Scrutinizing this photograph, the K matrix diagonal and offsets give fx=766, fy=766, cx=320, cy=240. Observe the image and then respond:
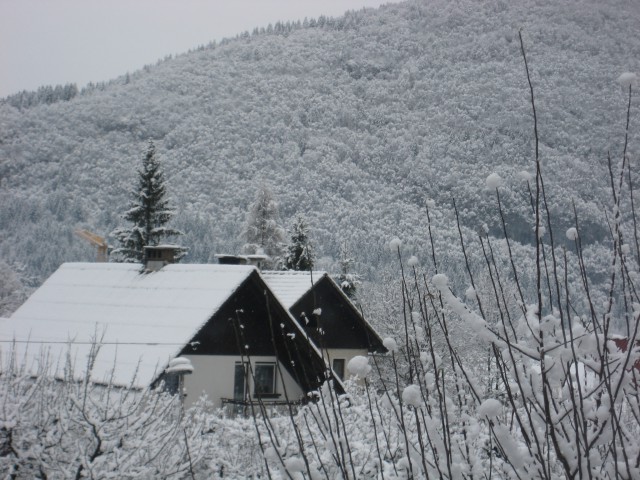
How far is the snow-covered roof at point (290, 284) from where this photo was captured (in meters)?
21.4

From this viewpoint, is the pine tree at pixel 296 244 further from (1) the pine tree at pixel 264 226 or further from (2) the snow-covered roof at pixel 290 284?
(2) the snow-covered roof at pixel 290 284

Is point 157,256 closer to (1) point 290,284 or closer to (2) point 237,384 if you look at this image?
(2) point 237,384

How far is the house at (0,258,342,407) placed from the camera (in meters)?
15.3

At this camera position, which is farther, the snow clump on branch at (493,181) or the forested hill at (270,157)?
the forested hill at (270,157)

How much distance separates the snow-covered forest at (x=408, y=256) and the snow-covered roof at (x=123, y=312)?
377cm

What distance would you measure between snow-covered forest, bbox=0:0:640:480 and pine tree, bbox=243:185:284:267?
249 cm

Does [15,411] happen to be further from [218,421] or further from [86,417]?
[218,421]

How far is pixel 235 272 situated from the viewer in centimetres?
1703

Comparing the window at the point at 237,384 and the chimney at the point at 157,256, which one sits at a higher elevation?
the chimney at the point at 157,256

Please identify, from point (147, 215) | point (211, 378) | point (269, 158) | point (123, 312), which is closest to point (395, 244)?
point (211, 378)

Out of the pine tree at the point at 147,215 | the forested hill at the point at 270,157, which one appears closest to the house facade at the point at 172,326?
the pine tree at the point at 147,215

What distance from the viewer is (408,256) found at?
16.8m

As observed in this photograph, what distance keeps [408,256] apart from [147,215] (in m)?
25.6

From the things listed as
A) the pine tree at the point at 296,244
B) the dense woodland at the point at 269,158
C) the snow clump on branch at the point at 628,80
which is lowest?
the snow clump on branch at the point at 628,80
